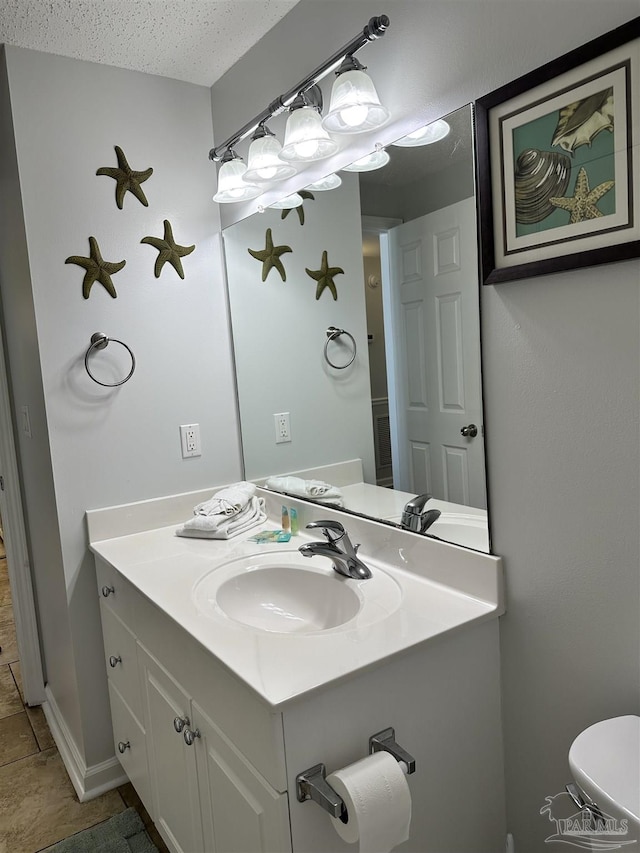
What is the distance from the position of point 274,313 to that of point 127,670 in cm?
122

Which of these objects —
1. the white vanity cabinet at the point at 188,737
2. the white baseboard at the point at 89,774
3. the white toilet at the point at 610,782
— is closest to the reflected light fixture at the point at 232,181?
the white vanity cabinet at the point at 188,737

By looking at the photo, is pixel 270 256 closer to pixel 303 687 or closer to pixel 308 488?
pixel 308 488

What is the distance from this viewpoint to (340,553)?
1551 millimetres

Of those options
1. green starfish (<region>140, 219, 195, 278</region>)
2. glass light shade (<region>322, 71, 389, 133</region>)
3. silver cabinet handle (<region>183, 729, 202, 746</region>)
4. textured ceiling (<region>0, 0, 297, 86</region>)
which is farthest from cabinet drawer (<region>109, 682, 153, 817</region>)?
textured ceiling (<region>0, 0, 297, 86</region>)

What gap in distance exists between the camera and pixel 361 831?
3.30ft

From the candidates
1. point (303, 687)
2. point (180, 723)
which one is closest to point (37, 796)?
point (180, 723)

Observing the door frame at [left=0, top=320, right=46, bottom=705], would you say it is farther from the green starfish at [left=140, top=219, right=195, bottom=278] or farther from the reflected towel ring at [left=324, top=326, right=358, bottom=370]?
the reflected towel ring at [left=324, top=326, right=358, bottom=370]

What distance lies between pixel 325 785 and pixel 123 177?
1.86 metres

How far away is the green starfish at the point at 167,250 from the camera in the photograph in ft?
6.94

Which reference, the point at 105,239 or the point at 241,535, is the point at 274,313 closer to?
the point at 105,239

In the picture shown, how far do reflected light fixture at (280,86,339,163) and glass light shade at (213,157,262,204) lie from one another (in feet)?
0.87

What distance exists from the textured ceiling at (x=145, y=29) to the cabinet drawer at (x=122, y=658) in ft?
5.70

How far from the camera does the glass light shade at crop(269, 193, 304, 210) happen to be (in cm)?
189

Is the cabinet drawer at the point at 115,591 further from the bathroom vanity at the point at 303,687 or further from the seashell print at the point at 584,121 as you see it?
the seashell print at the point at 584,121
